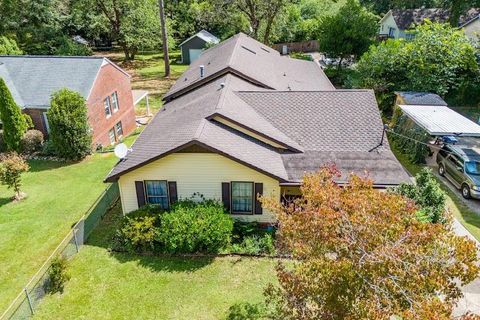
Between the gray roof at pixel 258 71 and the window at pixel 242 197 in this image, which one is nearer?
the window at pixel 242 197

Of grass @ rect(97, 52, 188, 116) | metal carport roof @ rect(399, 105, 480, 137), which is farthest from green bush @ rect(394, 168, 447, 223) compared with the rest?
grass @ rect(97, 52, 188, 116)

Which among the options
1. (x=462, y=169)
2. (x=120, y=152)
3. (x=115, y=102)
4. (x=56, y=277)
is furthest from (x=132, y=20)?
(x=462, y=169)

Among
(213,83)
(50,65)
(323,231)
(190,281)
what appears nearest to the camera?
(323,231)

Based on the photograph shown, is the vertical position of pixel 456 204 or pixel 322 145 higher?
pixel 322 145

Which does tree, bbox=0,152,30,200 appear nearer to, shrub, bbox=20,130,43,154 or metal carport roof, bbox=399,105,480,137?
shrub, bbox=20,130,43,154

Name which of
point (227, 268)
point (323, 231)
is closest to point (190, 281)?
point (227, 268)

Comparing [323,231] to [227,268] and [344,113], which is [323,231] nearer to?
[227,268]

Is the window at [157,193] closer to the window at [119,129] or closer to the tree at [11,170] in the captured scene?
the tree at [11,170]

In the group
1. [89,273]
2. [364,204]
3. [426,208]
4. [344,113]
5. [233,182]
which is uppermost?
[364,204]

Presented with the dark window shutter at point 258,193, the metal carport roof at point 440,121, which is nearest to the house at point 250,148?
the dark window shutter at point 258,193
